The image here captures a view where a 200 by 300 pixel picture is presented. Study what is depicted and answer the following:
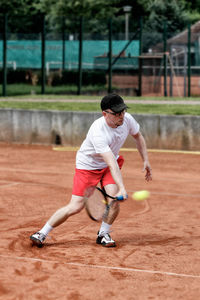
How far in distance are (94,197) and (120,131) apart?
2.36ft

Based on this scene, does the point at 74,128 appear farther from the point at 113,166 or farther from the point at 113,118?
the point at 113,166

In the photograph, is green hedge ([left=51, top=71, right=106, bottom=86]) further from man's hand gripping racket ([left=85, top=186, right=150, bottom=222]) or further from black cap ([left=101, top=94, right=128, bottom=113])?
black cap ([left=101, top=94, right=128, bottom=113])

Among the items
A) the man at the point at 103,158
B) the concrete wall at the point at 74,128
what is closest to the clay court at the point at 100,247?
the man at the point at 103,158

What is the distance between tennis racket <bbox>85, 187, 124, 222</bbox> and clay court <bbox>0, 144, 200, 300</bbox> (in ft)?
1.31

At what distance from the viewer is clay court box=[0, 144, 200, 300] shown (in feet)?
17.6

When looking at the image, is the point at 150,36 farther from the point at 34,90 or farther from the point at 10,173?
the point at 10,173

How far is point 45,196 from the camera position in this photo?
9.85 m

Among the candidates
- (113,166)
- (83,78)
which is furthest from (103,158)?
(83,78)

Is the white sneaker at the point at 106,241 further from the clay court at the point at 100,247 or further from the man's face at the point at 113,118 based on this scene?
the man's face at the point at 113,118

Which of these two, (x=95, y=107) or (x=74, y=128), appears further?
(x=95, y=107)

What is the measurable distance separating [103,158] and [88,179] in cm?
50

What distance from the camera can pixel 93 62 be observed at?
2436cm

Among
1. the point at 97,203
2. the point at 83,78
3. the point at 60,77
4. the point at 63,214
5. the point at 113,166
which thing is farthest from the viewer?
the point at 60,77

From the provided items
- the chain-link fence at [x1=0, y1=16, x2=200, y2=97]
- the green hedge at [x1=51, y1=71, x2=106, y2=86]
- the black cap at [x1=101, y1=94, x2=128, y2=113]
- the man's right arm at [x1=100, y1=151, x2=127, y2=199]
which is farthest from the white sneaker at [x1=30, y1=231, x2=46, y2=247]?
the green hedge at [x1=51, y1=71, x2=106, y2=86]
